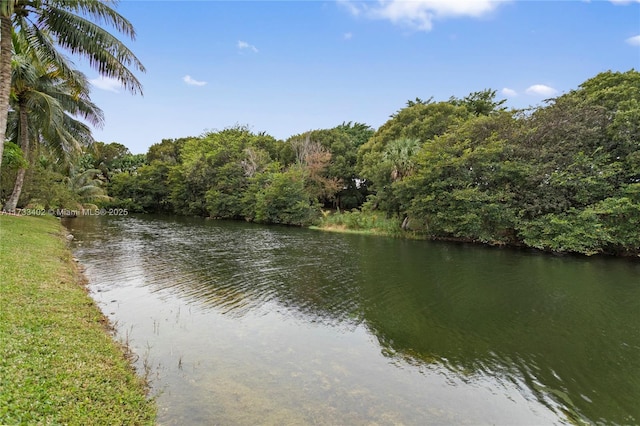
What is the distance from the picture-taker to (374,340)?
8398mm

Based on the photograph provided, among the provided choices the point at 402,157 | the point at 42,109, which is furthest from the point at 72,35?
the point at 402,157

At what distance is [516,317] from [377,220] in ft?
79.3

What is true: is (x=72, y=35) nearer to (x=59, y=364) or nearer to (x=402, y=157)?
(x=59, y=364)

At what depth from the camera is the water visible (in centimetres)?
562

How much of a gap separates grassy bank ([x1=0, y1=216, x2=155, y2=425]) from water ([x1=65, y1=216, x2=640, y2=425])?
24.4 inches

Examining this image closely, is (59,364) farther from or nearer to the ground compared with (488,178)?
nearer to the ground

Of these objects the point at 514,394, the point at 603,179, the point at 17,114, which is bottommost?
the point at 514,394

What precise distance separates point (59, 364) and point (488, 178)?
2691 centimetres

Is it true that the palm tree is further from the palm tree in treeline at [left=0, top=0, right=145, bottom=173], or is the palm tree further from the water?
the palm tree in treeline at [left=0, top=0, right=145, bottom=173]

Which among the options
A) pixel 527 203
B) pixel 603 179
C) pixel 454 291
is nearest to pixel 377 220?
pixel 527 203

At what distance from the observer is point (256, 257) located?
18.4 metres

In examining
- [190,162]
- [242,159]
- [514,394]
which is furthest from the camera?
[190,162]

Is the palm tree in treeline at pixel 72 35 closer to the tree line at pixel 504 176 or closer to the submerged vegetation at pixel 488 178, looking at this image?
the submerged vegetation at pixel 488 178

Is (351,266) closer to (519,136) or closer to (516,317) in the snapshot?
(516,317)
